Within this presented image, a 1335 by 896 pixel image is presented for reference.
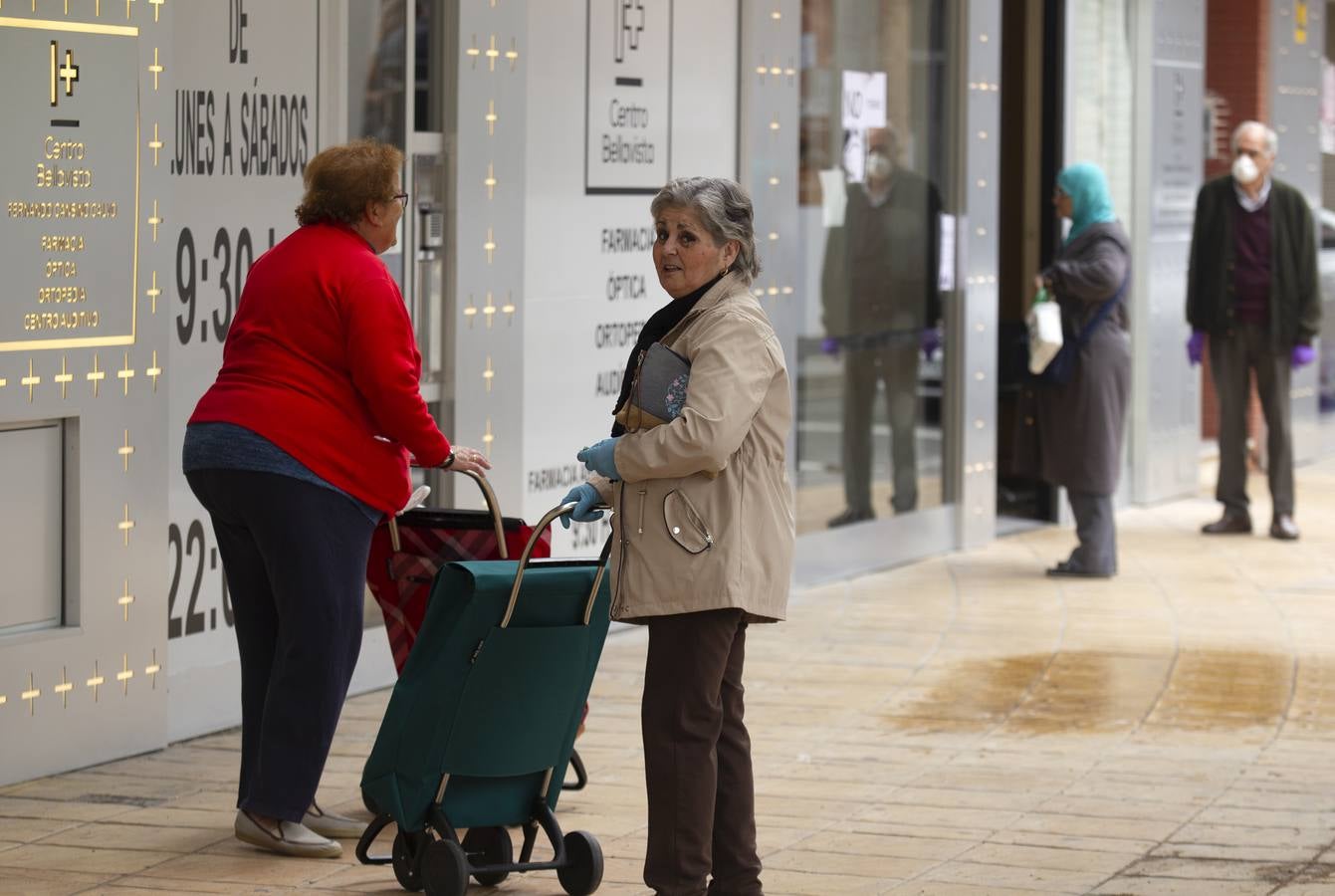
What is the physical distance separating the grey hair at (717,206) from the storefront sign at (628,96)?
13.0 ft

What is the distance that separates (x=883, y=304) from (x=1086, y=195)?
1127 mm

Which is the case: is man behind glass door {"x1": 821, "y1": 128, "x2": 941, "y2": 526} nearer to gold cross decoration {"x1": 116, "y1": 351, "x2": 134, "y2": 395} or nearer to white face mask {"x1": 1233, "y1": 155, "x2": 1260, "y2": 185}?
white face mask {"x1": 1233, "y1": 155, "x2": 1260, "y2": 185}

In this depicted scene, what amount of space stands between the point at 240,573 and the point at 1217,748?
3188 millimetres

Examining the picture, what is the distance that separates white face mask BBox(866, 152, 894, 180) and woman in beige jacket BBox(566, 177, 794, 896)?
590 centimetres

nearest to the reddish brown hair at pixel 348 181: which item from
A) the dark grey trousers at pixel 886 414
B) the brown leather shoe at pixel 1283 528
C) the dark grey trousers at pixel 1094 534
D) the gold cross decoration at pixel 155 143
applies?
the gold cross decoration at pixel 155 143

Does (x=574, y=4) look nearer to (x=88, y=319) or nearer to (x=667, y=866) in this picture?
(x=88, y=319)

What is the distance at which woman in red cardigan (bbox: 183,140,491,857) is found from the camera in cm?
528

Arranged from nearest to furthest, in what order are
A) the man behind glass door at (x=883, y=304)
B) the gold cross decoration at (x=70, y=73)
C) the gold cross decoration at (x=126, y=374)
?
the gold cross decoration at (x=70, y=73)
the gold cross decoration at (x=126, y=374)
the man behind glass door at (x=883, y=304)

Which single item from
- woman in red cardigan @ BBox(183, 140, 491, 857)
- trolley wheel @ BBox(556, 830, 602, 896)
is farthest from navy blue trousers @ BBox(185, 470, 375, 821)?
trolley wheel @ BBox(556, 830, 602, 896)

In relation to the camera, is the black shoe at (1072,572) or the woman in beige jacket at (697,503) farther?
Result: the black shoe at (1072,572)

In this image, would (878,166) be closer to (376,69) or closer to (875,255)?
A: (875,255)

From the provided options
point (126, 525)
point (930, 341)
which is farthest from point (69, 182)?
point (930, 341)

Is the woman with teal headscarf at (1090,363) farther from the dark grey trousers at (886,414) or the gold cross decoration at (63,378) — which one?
the gold cross decoration at (63,378)

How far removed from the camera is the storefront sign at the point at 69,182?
5.99 meters
